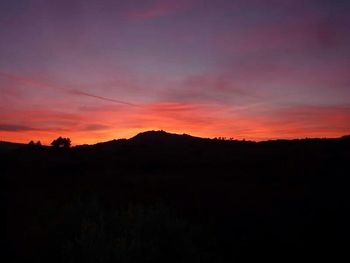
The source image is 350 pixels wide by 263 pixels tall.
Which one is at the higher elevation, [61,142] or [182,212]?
[61,142]

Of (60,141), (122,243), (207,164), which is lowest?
(122,243)

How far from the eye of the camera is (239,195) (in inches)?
581

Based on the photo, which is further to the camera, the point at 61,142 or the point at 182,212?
the point at 61,142

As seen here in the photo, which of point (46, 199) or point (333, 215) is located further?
point (46, 199)

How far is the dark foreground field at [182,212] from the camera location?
762cm

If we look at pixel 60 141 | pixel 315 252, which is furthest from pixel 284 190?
pixel 60 141

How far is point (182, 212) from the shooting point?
11.8 m

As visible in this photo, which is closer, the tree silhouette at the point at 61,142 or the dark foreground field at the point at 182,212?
the dark foreground field at the point at 182,212

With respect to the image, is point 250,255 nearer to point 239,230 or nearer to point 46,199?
point 239,230

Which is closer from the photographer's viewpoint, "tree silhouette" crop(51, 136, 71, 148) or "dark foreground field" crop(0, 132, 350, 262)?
"dark foreground field" crop(0, 132, 350, 262)

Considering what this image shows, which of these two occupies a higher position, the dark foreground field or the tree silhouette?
the tree silhouette

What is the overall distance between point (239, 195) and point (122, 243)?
8.73 meters

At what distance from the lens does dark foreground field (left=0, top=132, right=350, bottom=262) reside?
7621 millimetres

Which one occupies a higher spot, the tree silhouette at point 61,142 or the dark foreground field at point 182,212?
the tree silhouette at point 61,142
